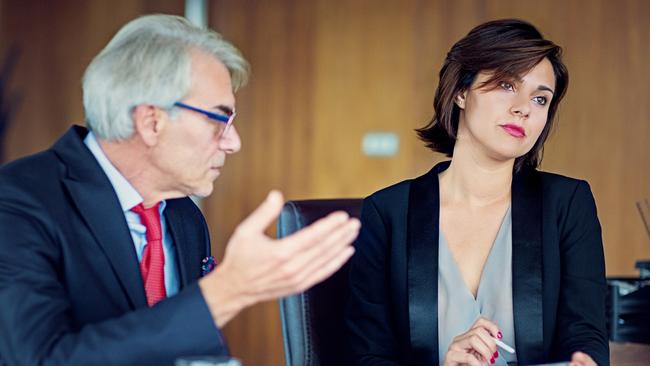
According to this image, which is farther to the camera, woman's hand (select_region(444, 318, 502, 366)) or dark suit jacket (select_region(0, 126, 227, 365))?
woman's hand (select_region(444, 318, 502, 366))

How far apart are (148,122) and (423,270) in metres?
0.92

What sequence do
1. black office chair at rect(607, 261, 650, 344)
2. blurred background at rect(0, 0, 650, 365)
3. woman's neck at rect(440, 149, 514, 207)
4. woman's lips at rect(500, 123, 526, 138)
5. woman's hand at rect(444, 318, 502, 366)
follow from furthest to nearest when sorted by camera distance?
blurred background at rect(0, 0, 650, 365) → black office chair at rect(607, 261, 650, 344) → woman's neck at rect(440, 149, 514, 207) → woman's lips at rect(500, 123, 526, 138) → woman's hand at rect(444, 318, 502, 366)

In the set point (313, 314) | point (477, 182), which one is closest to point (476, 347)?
point (313, 314)

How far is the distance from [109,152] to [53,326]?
0.47 m

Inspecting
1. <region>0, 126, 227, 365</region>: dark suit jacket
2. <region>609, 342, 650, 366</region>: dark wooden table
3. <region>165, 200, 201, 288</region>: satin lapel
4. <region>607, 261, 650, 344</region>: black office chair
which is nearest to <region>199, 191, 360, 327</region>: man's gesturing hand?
<region>0, 126, 227, 365</region>: dark suit jacket

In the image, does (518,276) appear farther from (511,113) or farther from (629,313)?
(629,313)

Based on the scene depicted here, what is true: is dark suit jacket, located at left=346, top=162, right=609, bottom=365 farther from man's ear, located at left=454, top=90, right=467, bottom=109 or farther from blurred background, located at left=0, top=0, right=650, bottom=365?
blurred background, located at left=0, top=0, right=650, bottom=365

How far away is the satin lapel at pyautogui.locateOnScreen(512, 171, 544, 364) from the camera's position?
2.38 meters

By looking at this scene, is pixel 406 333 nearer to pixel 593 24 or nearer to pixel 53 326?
pixel 53 326

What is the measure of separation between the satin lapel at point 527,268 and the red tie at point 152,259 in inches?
36.0

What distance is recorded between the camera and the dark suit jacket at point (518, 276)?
7.87 feet

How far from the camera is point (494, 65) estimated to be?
8.38ft

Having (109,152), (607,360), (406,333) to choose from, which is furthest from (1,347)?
(607,360)

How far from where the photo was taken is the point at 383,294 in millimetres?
2527
